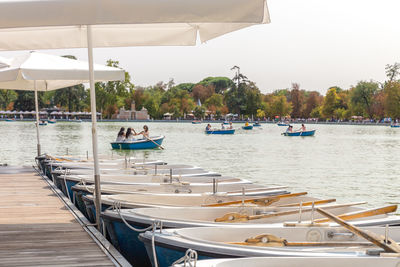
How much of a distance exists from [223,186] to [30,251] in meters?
2.66

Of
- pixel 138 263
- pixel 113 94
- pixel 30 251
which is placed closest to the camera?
pixel 30 251

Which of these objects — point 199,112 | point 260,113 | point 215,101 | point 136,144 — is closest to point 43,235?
point 136,144

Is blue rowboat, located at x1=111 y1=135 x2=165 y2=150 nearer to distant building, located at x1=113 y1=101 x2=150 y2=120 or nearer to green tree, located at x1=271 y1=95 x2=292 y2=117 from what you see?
distant building, located at x1=113 y1=101 x2=150 y2=120

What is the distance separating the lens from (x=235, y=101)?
97.0m

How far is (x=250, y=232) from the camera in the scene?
3854mm

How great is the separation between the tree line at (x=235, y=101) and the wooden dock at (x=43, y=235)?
71584 mm

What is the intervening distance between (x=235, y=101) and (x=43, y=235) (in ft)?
304

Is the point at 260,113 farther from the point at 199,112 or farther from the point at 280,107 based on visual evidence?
the point at 199,112

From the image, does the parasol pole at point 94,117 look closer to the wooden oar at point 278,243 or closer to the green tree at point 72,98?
the wooden oar at point 278,243

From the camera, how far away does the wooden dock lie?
4.01m

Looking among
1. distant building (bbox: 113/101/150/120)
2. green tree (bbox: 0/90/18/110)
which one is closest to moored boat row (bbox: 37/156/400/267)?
distant building (bbox: 113/101/150/120)

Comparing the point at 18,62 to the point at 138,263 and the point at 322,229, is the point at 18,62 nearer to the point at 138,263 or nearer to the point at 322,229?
the point at 138,263

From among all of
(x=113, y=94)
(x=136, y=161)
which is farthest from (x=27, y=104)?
(x=136, y=161)

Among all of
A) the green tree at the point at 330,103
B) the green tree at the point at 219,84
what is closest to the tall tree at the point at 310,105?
the green tree at the point at 330,103
